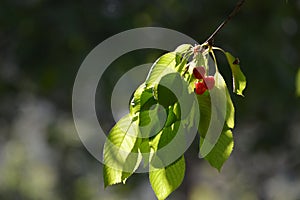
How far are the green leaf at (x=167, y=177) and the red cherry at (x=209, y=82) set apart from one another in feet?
0.45

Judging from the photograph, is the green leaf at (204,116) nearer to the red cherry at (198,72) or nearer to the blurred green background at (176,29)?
the red cherry at (198,72)

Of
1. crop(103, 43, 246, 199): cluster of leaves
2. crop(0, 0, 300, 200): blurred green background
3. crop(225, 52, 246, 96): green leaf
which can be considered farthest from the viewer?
crop(0, 0, 300, 200): blurred green background

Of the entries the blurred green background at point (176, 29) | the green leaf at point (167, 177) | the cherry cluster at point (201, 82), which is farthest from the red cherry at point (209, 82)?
the blurred green background at point (176, 29)

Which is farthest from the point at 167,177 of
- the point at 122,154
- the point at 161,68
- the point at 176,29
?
the point at 176,29

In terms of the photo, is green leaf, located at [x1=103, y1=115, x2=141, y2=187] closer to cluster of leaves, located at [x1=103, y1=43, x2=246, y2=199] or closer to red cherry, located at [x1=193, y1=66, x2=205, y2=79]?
cluster of leaves, located at [x1=103, y1=43, x2=246, y2=199]

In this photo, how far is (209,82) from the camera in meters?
1.31

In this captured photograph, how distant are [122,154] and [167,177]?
92mm

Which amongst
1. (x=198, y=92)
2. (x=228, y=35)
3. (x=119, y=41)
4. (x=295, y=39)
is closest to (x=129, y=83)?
(x=119, y=41)

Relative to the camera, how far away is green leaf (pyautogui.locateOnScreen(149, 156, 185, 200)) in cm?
131

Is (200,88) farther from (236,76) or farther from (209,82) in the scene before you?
(236,76)

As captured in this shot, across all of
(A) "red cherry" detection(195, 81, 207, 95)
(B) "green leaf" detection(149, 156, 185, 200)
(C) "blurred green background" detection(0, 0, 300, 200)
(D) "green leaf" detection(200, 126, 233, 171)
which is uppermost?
(A) "red cherry" detection(195, 81, 207, 95)

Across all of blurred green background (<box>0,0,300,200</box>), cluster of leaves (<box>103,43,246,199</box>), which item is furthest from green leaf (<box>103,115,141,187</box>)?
blurred green background (<box>0,0,300,200</box>)

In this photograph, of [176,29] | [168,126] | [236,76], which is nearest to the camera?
[168,126]

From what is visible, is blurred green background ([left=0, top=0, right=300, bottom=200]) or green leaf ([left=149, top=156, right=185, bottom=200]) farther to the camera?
blurred green background ([left=0, top=0, right=300, bottom=200])
